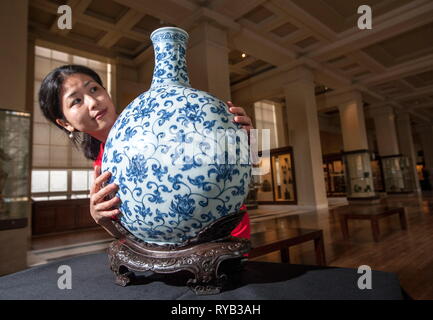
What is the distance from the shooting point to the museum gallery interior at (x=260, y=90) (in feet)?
11.8

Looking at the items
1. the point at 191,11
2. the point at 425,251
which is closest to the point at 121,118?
the point at 425,251

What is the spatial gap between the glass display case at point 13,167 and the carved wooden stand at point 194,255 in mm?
3670

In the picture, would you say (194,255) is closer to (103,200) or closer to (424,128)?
(103,200)

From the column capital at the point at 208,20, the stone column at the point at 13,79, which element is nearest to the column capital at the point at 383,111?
the column capital at the point at 208,20

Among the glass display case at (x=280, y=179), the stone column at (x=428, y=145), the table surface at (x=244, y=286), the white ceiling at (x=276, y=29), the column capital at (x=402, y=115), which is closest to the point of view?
the table surface at (x=244, y=286)

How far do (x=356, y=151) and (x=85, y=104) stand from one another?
42.4ft

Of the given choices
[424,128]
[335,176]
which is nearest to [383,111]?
[335,176]

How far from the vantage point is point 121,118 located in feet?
2.42

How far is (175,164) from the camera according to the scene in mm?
632

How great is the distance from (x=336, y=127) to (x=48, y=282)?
66.7 feet

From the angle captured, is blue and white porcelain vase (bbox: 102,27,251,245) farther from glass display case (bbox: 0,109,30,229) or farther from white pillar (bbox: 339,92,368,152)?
white pillar (bbox: 339,92,368,152)

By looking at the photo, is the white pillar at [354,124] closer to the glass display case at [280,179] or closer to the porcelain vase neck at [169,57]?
the glass display case at [280,179]
